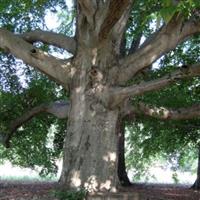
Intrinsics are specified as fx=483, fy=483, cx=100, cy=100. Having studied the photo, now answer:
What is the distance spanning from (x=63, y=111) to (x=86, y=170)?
230 cm

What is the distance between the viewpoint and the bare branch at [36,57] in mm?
11156

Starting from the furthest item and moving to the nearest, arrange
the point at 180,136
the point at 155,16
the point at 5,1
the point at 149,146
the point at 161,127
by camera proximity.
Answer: the point at 149,146, the point at 180,136, the point at 161,127, the point at 5,1, the point at 155,16

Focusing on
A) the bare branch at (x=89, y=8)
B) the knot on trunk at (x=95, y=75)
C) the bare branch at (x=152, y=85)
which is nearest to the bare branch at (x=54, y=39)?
the knot on trunk at (x=95, y=75)

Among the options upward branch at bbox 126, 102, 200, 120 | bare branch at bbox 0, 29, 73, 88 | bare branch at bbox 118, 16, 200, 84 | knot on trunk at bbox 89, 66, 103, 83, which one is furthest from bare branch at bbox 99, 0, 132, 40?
upward branch at bbox 126, 102, 200, 120

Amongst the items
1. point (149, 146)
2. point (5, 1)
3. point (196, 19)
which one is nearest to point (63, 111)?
point (5, 1)

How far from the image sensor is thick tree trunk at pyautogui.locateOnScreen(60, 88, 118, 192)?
1047 cm

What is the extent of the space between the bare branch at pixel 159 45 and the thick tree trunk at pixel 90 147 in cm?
106

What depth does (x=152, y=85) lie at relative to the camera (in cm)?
1026

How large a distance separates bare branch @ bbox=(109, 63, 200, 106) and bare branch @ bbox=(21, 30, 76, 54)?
1914mm

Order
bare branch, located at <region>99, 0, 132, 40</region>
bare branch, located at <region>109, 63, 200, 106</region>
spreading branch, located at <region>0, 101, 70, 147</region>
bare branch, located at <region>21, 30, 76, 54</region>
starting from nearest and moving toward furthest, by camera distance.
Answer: bare branch, located at <region>99, 0, 132, 40</region>
bare branch, located at <region>109, 63, 200, 106</region>
bare branch, located at <region>21, 30, 76, 54</region>
spreading branch, located at <region>0, 101, 70, 147</region>

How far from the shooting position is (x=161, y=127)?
16.6 meters

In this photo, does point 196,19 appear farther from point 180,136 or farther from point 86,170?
point 180,136

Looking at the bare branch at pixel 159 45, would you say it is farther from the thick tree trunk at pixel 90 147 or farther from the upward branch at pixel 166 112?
the thick tree trunk at pixel 90 147

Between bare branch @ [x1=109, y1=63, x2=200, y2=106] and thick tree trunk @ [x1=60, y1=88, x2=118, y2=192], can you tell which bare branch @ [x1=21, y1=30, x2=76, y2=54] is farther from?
bare branch @ [x1=109, y1=63, x2=200, y2=106]
